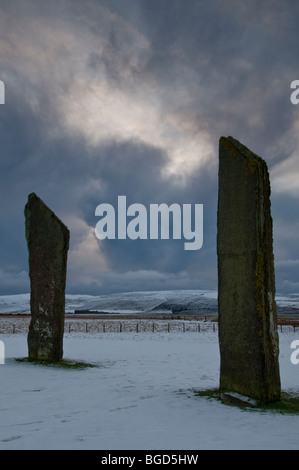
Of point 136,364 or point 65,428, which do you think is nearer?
point 65,428

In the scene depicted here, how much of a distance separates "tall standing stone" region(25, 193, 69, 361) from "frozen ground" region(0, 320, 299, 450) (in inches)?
45.5

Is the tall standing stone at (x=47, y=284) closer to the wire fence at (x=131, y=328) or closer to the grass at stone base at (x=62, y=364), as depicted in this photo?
the grass at stone base at (x=62, y=364)

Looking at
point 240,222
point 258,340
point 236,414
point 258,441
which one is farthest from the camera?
point 240,222

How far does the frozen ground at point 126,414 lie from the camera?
17.2 ft

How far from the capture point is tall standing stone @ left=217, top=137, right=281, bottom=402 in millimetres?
7766

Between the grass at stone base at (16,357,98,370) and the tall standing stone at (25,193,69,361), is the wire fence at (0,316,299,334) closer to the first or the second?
the grass at stone base at (16,357,98,370)

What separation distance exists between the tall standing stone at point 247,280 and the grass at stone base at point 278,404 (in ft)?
0.50

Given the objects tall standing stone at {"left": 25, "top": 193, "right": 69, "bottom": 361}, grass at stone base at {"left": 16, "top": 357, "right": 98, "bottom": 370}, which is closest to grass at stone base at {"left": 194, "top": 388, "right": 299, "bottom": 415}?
grass at stone base at {"left": 16, "top": 357, "right": 98, "bottom": 370}

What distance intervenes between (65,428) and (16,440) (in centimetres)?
78

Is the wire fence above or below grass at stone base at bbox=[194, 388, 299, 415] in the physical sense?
below

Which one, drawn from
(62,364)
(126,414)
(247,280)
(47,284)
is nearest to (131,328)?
(62,364)

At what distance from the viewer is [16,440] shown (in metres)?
5.31

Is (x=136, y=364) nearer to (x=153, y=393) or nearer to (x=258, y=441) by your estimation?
(x=153, y=393)
